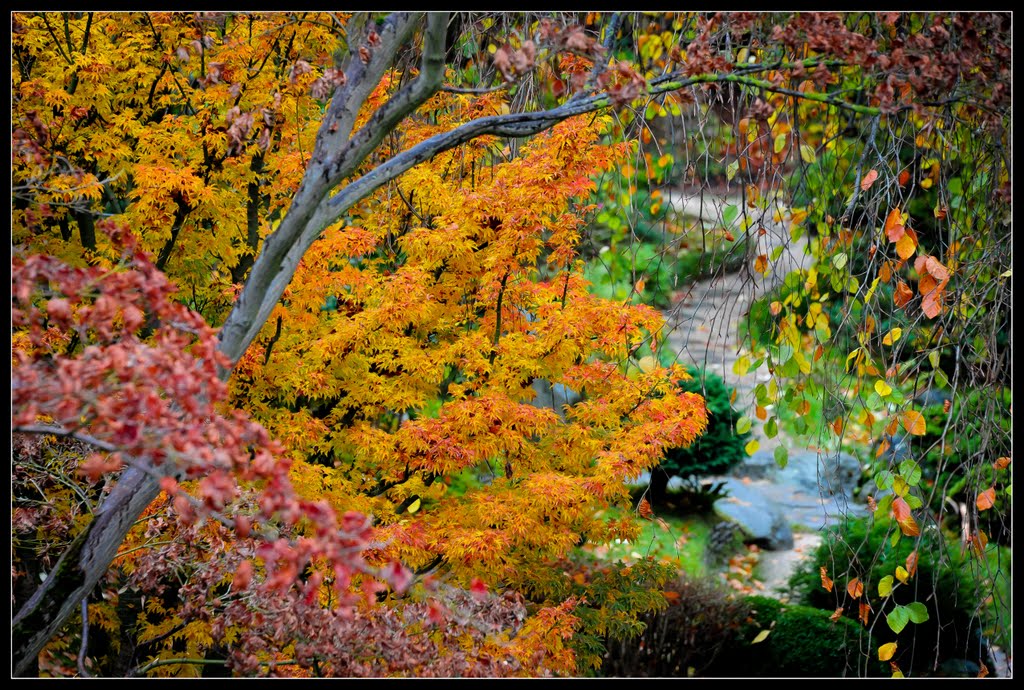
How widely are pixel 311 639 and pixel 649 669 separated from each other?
312cm

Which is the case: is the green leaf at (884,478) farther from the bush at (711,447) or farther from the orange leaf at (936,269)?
the bush at (711,447)

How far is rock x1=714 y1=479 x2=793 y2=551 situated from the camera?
24.9ft

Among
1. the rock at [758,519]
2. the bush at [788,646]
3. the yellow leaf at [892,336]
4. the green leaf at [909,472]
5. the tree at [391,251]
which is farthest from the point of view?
the rock at [758,519]

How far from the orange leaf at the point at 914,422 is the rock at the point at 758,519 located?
542 centimetres

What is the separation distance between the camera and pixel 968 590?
15.6 feet

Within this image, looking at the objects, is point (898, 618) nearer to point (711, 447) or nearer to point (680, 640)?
point (680, 640)

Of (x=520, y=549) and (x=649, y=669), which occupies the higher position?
(x=520, y=549)

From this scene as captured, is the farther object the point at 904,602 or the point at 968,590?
the point at 904,602

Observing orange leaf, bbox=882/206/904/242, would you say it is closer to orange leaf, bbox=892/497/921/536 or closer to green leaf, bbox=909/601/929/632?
orange leaf, bbox=892/497/921/536

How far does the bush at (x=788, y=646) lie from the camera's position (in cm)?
500

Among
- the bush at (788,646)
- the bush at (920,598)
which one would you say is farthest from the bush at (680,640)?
the bush at (920,598)
